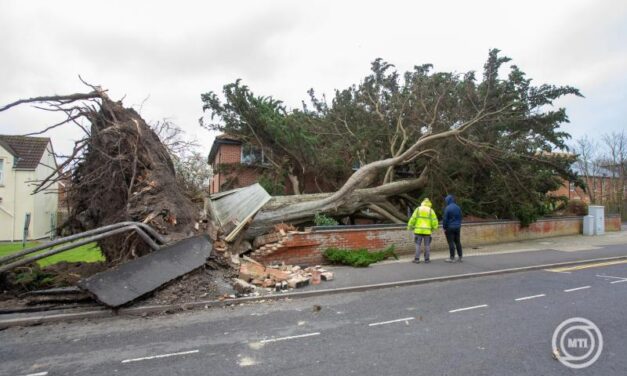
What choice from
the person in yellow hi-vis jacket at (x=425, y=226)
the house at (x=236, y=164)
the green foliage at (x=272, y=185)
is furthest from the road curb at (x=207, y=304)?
the house at (x=236, y=164)

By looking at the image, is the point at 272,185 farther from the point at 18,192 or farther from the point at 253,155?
the point at 18,192

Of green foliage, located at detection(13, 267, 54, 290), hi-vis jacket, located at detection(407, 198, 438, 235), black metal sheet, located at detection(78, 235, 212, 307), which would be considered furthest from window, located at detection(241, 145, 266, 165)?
green foliage, located at detection(13, 267, 54, 290)

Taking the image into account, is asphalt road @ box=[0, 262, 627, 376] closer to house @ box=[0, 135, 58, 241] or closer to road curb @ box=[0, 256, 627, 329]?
road curb @ box=[0, 256, 627, 329]

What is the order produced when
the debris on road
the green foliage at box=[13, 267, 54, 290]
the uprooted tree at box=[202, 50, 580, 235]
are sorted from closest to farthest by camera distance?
the green foliage at box=[13, 267, 54, 290] → the debris on road → the uprooted tree at box=[202, 50, 580, 235]

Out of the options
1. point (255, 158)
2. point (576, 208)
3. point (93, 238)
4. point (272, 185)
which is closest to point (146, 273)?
point (93, 238)

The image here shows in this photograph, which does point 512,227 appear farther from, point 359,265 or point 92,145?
point 92,145

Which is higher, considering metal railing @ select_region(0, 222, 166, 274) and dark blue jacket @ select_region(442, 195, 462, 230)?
dark blue jacket @ select_region(442, 195, 462, 230)

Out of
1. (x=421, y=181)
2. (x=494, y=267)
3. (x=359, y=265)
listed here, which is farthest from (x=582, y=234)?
(x=359, y=265)

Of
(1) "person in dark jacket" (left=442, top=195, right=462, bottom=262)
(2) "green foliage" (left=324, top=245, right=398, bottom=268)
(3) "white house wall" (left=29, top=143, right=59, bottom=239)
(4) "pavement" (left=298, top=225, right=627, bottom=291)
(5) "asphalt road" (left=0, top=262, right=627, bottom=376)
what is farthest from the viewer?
(3) "white house wall" (left=29, top=143, right=59, bottom=239)

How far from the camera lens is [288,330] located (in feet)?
17.3

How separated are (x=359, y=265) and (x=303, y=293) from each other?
2.90 metres

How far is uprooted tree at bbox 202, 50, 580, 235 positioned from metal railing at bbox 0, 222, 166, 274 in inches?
183

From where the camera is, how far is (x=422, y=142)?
48.4 ft

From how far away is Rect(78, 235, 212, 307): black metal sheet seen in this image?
6160 mm
